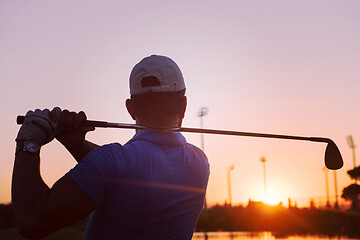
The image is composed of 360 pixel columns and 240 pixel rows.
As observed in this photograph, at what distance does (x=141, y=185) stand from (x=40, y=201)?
0.41m

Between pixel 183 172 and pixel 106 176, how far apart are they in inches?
17.6

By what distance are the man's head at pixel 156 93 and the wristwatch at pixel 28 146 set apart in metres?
0.52

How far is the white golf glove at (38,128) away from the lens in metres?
1.95

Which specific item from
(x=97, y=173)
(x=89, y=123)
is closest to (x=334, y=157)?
(x=89, y=123)

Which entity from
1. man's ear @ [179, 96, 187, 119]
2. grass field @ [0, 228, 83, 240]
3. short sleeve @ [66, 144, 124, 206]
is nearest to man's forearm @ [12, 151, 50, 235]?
short sleeve @ [66, 144, 124, 206]

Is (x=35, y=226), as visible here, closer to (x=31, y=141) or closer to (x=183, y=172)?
(x=31, y=141)

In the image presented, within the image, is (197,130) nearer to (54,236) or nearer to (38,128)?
(38,128)

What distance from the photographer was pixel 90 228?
2047mm

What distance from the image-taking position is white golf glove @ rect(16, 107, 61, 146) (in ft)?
6.40

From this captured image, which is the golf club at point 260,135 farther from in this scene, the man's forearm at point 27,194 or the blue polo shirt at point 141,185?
the man's forearm at point 27,194

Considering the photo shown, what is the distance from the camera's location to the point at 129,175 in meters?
1.95

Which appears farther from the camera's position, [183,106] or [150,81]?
[183,106]

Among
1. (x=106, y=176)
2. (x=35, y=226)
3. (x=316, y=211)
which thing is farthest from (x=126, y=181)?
(x=316, y=211)

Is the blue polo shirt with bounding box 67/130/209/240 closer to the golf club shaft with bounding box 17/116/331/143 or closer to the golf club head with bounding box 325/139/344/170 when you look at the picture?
the golf club shaft with bounding box 17/116/331/143
